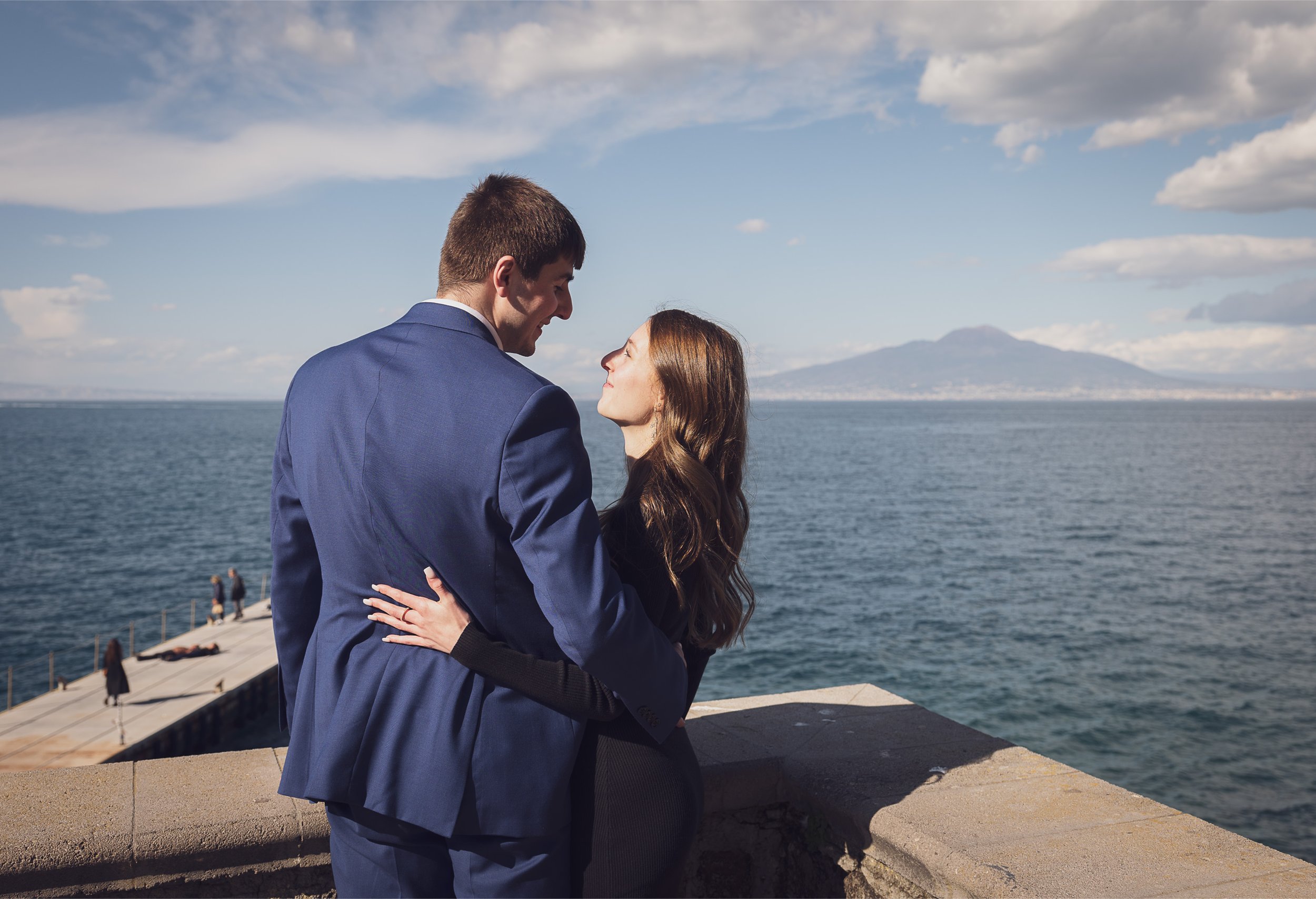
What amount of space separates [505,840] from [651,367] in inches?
49.1

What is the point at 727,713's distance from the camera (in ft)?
12.3

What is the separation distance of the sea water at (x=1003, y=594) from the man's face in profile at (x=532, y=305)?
767 mm

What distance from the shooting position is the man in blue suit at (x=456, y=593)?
6.08 ft

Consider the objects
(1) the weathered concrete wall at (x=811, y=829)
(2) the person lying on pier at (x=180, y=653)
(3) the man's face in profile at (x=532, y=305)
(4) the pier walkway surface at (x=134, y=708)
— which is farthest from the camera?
(2) the person lying on pier at (x=180, y=653)

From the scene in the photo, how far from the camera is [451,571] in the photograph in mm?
1907

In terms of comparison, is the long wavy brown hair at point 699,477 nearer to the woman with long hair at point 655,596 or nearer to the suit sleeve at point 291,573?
the woman with long hair at point 655,596

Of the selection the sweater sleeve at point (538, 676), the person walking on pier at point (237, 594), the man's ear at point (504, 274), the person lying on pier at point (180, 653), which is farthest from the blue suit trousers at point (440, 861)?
the person walking on pier at point (237, 594)

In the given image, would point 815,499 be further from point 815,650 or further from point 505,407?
point 505,407

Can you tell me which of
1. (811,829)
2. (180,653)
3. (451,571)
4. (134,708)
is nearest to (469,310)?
(451,571)

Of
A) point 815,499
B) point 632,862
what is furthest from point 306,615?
point 815,499

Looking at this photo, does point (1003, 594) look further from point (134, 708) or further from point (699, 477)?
point (699, 477)

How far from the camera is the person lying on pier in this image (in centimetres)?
2448

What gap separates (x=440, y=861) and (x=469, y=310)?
3.95ft

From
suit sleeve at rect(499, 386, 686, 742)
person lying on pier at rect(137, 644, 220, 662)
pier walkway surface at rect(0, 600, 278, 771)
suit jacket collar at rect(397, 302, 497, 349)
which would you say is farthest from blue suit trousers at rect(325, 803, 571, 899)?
person lying on pier at rect(137, 644, 220, 662)
